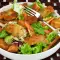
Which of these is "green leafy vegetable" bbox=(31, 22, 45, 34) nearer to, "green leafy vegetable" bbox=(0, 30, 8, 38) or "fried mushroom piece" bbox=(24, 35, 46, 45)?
"fried mushroom piece" bbox=(24, 35, 46, 45)

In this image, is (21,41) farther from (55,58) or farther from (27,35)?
(55,58)

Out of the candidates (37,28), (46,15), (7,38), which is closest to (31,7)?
(46,15)

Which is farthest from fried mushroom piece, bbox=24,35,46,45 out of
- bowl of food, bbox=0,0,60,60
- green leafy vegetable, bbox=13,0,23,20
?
green leafy vegetable, bbox=13,0,23,20

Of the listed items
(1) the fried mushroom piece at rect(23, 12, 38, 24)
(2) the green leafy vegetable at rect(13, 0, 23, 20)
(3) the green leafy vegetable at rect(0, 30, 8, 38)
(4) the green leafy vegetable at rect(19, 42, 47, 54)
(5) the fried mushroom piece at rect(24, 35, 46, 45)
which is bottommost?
(4) the green leafy vegetable at rect(19, 42, 47, 54)

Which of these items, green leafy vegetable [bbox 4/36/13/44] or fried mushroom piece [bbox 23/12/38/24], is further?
fried mushroom piece [bbox 23/12/38/24]

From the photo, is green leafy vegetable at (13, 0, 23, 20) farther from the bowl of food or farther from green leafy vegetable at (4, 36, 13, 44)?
green leafy vegetable at (4, 36, 13, 44)

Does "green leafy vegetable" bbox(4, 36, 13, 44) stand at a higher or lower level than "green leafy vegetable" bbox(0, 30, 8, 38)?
lower

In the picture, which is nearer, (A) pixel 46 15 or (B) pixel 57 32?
(B) pixel 57 32

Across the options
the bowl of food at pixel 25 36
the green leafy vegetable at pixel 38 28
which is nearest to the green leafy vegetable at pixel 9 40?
the bowl of food at pixel 25 36

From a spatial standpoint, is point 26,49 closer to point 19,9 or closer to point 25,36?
point 25,36
